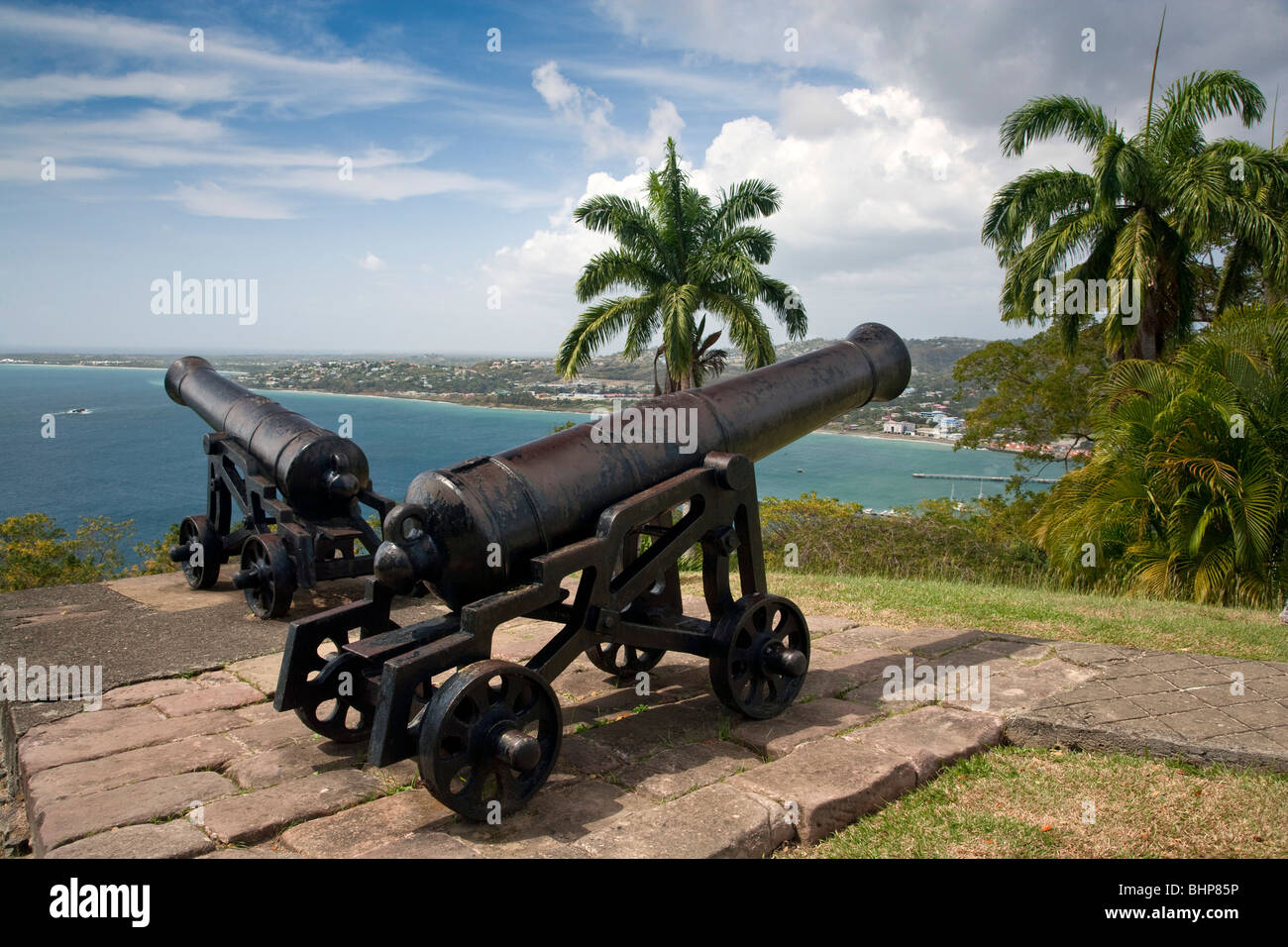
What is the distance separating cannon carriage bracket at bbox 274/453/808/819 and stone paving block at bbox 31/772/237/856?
41 cm

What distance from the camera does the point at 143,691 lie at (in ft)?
15.7

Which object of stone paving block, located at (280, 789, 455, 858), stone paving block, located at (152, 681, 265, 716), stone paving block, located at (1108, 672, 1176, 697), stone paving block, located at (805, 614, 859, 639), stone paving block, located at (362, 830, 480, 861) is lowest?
stone paving block, located at (152, 681, 265, 716)

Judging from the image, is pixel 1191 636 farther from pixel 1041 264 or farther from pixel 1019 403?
pixel 1019 403

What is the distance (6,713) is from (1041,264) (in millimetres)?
17479

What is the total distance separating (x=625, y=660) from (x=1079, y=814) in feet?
7.92

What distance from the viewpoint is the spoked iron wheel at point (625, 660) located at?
4797mm

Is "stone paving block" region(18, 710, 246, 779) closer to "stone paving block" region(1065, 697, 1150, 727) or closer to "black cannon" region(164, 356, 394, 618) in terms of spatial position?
"black cannon" region(164, 356, 394, 618)

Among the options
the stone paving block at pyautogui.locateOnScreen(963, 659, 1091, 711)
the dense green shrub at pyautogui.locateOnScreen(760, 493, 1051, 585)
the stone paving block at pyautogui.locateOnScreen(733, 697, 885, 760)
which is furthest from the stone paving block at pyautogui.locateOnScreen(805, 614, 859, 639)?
the dense green shrub at pyautogui.locateOnScreen(760, 493, 1051, 585)

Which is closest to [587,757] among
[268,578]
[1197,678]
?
[1197,678]

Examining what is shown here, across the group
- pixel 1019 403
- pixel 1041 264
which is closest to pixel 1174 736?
pixel 1041 264

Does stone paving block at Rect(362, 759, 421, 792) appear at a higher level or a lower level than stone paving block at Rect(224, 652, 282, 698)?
higher

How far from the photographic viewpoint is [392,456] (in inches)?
2584

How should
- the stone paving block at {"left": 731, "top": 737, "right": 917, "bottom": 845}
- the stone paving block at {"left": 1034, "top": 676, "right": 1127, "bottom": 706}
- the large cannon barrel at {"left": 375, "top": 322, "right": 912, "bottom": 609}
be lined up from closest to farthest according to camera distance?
the stone paving block at {"left": 731, "top": 737, "right": 917, "bottom": 845}
the large cannon barrel at {"left": 375, "top": 322, "right": 912, "bottom": 609}
the stone paving block at {"left": 1034, "top": 676, "right": 1127, "bottom": 706}

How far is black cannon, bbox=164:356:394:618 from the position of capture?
6500 millimetres
